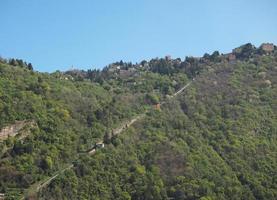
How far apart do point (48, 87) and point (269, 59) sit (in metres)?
49.3

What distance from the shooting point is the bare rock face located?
2808 inches

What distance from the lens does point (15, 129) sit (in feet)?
238

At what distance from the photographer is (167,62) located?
125000 millimetres

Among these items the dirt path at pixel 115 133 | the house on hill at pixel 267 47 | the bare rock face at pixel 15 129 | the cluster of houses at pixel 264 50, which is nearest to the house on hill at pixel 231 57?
the cluster of houses at pixel 264 50

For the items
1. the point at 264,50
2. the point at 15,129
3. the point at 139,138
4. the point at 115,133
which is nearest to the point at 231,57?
the point at 264,50

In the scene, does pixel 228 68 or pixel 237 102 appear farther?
pixel 228 68

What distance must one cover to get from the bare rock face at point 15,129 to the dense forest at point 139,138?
0.54ft

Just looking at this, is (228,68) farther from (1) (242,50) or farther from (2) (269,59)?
(1) (242,50)

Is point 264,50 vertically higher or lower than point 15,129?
higher

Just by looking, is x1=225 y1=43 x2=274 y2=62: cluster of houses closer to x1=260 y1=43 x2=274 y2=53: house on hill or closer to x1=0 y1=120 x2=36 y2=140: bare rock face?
x1=260 y1=43 x2=274 y2=53: house on hill

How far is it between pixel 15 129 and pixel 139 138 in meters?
17.0

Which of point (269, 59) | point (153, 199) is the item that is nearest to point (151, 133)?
point (153, 199)

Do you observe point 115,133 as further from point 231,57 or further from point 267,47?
point 267,47

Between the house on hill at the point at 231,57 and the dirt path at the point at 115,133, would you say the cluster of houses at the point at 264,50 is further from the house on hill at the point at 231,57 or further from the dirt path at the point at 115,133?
the dirt path at the point at 115,133
